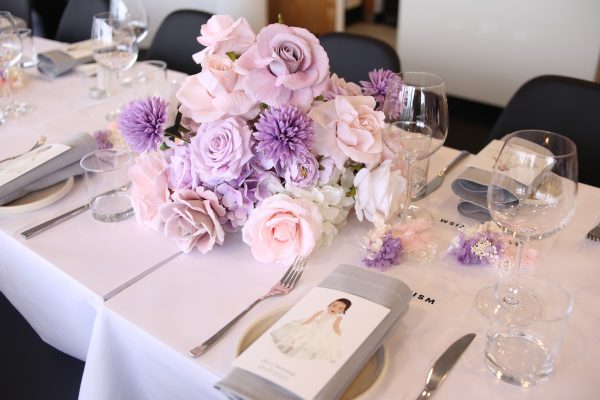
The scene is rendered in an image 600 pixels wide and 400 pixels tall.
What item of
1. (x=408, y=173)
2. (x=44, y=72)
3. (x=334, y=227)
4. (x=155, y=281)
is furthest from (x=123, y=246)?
(x=44, y=72)

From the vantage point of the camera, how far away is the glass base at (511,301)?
2.56 feet

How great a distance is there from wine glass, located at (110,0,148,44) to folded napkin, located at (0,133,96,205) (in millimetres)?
607

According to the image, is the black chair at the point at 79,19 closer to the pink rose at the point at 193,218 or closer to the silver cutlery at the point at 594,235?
the pink rose at the point at 193,218

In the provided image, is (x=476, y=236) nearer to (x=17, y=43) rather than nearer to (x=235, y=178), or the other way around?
(x=235, y=178)

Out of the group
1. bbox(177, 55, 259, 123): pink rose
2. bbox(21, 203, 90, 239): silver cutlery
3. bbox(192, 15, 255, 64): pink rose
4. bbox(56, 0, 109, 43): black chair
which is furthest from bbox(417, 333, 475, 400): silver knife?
bbox(56, 0, 109, 43): black chair

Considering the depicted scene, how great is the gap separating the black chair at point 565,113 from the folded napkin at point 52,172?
3.29 ft

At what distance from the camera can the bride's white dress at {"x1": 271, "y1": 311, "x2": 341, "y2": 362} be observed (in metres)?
0.67

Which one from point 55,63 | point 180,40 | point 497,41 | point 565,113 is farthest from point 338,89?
point 497,41

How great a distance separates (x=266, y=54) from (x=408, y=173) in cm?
35

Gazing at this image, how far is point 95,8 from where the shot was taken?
2.34 metres

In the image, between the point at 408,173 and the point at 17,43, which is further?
the point at 17,43

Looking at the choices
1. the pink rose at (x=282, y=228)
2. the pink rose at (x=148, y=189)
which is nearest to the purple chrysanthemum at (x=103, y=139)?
the pink rose at (x=148, y=189)

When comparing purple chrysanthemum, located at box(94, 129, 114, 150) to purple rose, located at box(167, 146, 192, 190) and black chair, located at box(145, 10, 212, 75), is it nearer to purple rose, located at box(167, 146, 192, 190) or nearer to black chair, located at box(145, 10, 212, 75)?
purple rose, located at box(167, 146, 192, 190)

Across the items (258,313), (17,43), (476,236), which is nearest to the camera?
(258,313)
